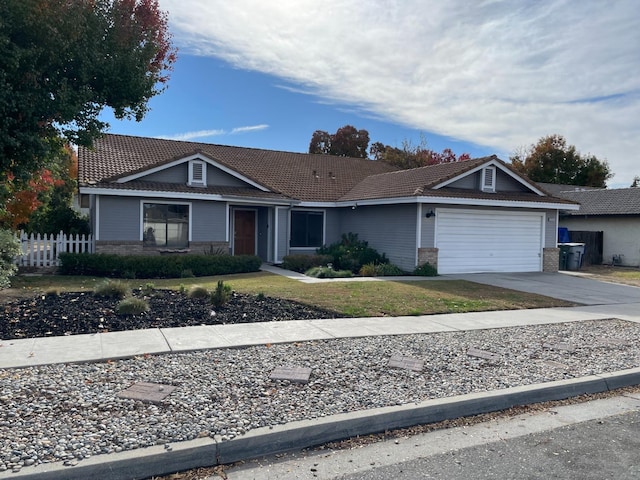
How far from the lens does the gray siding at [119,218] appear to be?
1641cm

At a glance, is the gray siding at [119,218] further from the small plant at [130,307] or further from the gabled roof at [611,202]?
the gabled roof at [611,202]

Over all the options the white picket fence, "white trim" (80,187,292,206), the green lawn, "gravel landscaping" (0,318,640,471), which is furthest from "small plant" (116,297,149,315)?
"white trim" (80,187,292,206)

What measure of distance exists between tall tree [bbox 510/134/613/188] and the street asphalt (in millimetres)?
40703

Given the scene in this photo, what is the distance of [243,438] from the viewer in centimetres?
407

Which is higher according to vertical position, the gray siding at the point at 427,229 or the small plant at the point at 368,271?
the gray siding at the point at 427,229

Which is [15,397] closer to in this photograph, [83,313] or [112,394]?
[112,394]

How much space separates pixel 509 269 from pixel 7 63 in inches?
667

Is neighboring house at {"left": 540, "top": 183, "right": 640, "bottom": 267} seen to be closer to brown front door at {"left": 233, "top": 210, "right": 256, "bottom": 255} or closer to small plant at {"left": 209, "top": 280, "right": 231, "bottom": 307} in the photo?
brown front door at {"left": 233, "top": 210, "right": 256, "bottom": 255}

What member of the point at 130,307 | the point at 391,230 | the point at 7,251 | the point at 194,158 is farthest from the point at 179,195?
the point at 130,307

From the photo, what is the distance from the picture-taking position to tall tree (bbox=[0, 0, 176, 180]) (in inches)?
326

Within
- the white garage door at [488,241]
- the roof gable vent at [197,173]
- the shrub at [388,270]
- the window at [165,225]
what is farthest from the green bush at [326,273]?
the roof gable vent at [197,173]

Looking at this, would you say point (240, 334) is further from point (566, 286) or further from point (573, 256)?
point (573, 256)

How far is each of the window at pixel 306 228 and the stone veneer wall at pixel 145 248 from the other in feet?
11.0

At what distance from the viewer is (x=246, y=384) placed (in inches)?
209
